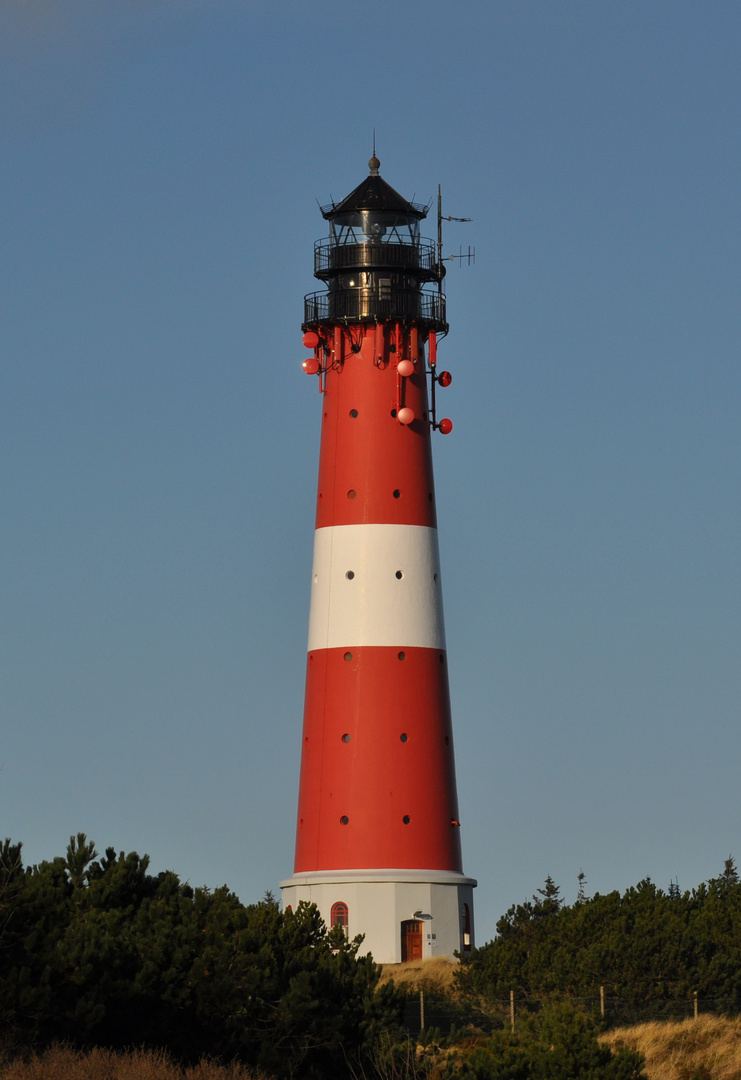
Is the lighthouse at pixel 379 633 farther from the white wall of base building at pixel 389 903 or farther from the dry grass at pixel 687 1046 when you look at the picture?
the dry grass at pixel 687 1046

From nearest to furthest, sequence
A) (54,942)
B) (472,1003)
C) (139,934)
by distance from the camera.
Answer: (54,942) < (139,934) < (472,1003)

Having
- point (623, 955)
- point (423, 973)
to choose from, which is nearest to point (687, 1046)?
point (623, 955)

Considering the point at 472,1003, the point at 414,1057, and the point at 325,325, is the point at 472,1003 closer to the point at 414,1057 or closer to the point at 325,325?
the point at 414,1057

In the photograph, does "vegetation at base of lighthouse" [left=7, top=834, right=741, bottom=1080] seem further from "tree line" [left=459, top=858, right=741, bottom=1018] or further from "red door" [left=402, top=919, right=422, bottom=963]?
"red door" [left=402, top=919, right=422, bottom=963]

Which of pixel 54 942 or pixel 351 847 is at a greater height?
pixel 351 847

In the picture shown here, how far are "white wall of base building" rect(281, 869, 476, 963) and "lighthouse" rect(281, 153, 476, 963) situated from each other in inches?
1.6

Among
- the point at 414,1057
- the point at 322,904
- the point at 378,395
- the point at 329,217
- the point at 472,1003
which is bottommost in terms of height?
the point at 414,1057

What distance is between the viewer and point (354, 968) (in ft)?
126

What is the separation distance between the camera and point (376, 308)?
56.0 meters

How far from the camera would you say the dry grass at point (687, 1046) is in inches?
1581

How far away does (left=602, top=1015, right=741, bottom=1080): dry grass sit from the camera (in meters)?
40.2

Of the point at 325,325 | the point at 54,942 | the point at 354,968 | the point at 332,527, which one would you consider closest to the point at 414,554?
the point at 332,527

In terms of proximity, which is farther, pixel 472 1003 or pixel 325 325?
pixel 325 325

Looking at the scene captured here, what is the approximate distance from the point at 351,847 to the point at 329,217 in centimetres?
1774
